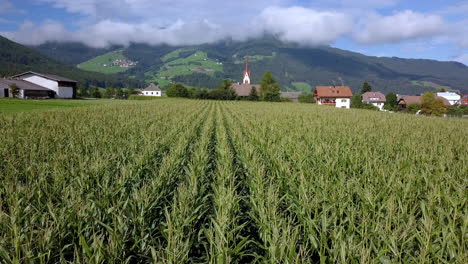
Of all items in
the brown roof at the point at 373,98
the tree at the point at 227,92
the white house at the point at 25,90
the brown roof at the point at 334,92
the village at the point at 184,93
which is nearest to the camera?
the white house at the point at 25,90

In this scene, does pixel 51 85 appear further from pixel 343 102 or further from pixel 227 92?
pixel 343 102

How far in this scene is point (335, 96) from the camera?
328 feet

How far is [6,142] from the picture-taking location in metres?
9.89

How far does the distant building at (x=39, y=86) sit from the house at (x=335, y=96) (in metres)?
76.2

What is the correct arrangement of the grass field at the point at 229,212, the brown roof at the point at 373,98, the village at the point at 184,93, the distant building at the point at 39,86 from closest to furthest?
the grass field at the point at 229,212, the distant building at the point at 39,86, the village at the point at 184,93, the brown roof at the point at 373,98

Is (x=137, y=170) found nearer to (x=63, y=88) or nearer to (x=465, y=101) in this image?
(x=63, y=88)

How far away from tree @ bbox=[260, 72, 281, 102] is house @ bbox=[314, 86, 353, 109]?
16.7m

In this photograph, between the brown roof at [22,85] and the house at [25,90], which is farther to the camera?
the brown roof at [22,85]

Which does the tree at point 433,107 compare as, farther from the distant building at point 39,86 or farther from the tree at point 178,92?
the distant building at point 39,86

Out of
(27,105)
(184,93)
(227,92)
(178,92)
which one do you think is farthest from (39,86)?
(227,92)

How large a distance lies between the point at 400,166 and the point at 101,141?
955 cm

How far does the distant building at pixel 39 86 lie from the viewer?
68.2m

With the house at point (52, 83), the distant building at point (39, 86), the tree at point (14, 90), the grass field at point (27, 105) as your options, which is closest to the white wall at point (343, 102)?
the grass field at point (27, 105)

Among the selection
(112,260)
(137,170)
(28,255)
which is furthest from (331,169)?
(28,255)
